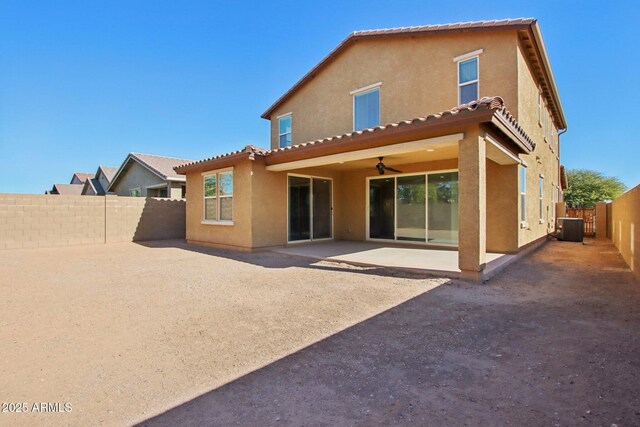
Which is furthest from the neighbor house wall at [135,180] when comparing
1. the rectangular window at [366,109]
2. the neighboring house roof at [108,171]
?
the rectangular window at [366,109]

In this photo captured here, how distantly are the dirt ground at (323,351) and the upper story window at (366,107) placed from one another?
7.44 m

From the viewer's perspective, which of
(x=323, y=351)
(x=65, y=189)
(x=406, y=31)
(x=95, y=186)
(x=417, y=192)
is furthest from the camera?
(x=65, y=189)

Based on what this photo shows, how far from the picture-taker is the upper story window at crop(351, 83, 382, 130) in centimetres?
Result: 1206

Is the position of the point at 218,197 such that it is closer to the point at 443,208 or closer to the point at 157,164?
the point at 443,208

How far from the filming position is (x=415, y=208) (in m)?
11.5

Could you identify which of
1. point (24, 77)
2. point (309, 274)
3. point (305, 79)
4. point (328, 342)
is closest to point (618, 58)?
point (305, 79)

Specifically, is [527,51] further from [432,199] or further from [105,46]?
[105,46]

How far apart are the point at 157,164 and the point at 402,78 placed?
1805 cm

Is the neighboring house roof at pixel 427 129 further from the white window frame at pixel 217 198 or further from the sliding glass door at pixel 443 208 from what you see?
the sliding glass door at pixel 443 208

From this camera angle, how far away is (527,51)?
9961 millimetres

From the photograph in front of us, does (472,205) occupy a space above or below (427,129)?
below

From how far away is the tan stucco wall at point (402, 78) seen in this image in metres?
9.34

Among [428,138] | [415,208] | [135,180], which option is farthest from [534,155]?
[135,180]

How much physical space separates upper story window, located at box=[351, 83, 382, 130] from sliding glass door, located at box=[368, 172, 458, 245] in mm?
2205
